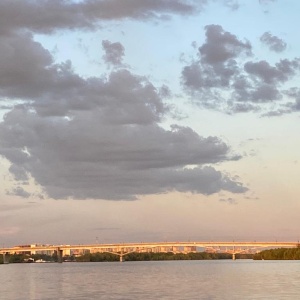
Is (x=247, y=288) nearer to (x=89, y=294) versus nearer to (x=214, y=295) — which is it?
(x=214, y=295)

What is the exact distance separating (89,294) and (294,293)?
21180mm

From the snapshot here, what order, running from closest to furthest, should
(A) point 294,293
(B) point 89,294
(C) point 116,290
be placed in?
(A) point 294,293 → (B) point 89,294 → (C) point 116,290

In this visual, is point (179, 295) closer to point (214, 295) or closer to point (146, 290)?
point (214, 295)

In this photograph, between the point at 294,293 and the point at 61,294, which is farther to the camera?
the point at 61,294

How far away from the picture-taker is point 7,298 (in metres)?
73.7

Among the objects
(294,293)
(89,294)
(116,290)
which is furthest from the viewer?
(116,290)

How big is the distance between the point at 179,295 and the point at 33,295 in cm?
1662

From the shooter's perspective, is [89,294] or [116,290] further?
[116,290]

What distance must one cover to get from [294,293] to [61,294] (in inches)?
959

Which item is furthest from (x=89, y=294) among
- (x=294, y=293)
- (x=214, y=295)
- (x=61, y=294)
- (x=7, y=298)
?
(x=294, y=293)

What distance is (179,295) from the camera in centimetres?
7069

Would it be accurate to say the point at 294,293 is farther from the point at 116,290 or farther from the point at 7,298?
the point at 7,298

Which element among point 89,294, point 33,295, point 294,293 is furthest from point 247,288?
point 33,295

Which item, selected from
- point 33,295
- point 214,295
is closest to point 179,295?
point 214,295
